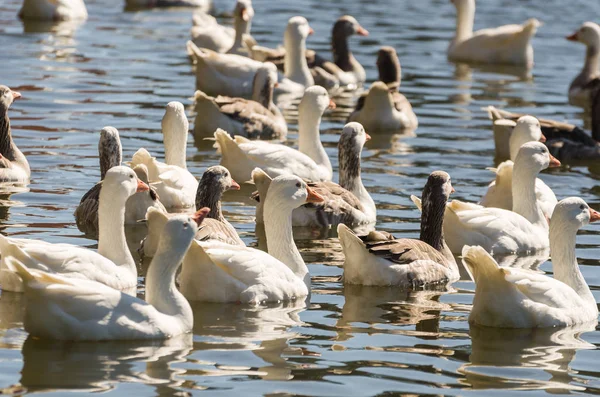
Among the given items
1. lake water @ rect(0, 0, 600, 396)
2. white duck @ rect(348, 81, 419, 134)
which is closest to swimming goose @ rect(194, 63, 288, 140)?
lake water @ rect(0, 0, 600, 396)

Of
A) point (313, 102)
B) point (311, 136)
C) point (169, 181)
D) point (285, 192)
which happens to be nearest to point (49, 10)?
point (313, 102)

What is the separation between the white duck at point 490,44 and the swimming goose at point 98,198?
54.5ft

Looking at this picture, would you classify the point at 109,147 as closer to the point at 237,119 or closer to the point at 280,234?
the point at 280,234

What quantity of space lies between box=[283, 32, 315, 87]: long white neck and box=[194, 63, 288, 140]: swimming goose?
13.1ft

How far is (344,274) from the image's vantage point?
11797 millimetres

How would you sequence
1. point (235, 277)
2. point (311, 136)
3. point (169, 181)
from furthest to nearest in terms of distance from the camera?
point (311, 136), point (169, 181), point (235, 277)

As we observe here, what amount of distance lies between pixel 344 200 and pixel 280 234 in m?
3.00

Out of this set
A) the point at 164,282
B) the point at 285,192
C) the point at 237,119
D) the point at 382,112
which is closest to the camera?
the point at 164,282

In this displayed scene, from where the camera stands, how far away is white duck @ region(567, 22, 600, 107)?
25094mm

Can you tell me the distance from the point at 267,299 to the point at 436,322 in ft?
4.84

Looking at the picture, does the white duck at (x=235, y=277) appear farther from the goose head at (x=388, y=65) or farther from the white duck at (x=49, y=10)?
the white duck at (x=49, y=10)

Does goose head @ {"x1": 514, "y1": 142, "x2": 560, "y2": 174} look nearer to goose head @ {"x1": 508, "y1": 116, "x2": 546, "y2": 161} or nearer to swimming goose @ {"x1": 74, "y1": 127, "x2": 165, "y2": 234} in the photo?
goose head @ {"x1": 508, "y1": 116, "x2": 546, "y2": 161}

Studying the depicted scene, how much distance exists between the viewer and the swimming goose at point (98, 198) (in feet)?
43.5

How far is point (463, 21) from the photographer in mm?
30062
